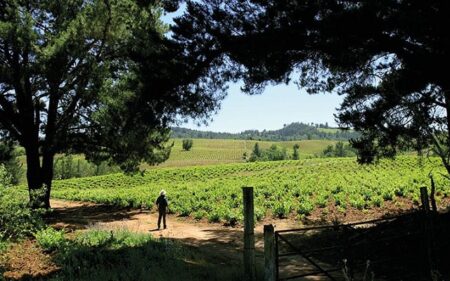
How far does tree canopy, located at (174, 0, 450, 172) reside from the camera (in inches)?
332

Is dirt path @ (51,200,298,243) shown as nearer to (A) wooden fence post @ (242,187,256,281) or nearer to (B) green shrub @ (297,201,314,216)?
(B) green shrub @ (297,201,314,216)

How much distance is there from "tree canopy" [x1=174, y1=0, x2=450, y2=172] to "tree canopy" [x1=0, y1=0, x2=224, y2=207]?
1039 millimetres

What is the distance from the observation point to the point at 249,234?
8523mm

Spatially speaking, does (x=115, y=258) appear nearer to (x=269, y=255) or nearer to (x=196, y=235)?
(x=269, y=255)

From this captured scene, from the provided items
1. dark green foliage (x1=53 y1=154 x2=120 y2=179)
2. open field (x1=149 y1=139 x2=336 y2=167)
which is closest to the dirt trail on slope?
dark green foliage (x1=53 y1=154 x2=120 y2=179)

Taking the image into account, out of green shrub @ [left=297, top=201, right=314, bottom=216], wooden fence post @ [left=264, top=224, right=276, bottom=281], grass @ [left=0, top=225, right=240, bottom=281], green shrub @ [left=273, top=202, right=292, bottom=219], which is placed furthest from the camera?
green shrub @ [left=297, top=201, right=314, bottom=216]

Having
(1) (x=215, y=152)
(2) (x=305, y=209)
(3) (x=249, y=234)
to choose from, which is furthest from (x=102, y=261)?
(1) (x=215, y=152)

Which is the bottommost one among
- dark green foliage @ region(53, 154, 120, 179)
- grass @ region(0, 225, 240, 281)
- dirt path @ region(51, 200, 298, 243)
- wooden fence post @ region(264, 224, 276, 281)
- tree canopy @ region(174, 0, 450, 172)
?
dark green foliage @ region(53, 154, 120, 179)

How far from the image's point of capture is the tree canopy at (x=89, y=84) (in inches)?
439

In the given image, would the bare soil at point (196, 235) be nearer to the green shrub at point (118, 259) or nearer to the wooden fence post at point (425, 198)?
the green shrub at point (118, 259)

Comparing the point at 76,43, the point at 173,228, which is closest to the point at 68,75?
the point at 76,43

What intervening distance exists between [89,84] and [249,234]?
1227 cm

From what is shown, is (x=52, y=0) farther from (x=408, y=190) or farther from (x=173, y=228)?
(x=408, y=190)

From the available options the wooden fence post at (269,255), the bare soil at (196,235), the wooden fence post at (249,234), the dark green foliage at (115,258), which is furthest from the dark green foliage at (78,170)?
the wooden fence post at (269,255)
